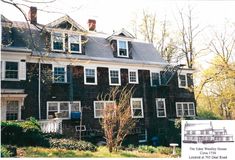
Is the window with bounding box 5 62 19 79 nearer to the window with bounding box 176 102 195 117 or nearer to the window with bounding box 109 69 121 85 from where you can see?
the window with bounding box 109 69 121 85

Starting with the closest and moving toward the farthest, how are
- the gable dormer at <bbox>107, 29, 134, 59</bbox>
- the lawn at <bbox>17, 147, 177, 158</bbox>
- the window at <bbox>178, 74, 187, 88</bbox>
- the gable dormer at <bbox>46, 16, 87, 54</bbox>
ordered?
the lawn at <bbox>17, 147, 177, 158</bbox> < the gable dormer at <bbox>46, 16, 87, 54</bbox> < the gable dormer at <bbox>107, 29, 134, 59</bbox> < the window at <bbox>178, 74, 187, 88</bbox>

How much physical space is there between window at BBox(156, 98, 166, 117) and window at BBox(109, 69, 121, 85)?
182 cm

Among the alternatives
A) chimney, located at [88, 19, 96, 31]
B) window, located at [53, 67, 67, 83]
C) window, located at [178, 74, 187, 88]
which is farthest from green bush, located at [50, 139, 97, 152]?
window, located at [178, 74, 187, 88]

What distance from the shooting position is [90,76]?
11.7 metres

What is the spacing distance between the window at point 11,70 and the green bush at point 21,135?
2610mm

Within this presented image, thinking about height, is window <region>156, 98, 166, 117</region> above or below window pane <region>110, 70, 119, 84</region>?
below

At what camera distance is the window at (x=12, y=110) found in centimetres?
966

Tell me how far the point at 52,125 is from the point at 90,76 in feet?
9.30

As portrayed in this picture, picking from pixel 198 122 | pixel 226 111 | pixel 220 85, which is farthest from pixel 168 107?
pixel 198 122

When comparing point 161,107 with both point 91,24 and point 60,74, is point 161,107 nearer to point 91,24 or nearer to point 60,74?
point 60,74

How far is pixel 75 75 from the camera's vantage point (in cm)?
1136

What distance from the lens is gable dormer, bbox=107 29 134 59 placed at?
13.0 meters

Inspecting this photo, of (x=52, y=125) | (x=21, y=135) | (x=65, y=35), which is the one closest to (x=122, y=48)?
(x=52, y=125)

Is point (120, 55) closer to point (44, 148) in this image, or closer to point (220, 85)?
point (220, 85)
